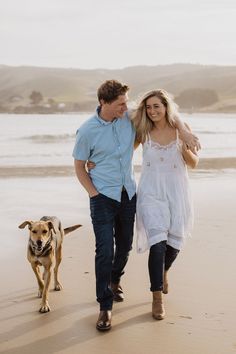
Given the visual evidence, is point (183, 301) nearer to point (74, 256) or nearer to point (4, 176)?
point (74, 256)

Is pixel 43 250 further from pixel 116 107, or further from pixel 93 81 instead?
pixel 93 81

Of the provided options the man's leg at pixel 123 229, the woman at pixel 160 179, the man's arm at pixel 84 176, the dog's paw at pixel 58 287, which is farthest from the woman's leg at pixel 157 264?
the dog's paw at pixel 58 287

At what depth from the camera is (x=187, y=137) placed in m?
4.97

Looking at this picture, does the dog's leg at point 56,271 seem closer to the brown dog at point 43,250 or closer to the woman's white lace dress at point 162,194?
the brown dog at point 43,250

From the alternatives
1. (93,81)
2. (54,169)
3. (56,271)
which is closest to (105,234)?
(56,271)

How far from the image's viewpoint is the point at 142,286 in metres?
5.75

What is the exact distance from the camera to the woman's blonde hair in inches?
196

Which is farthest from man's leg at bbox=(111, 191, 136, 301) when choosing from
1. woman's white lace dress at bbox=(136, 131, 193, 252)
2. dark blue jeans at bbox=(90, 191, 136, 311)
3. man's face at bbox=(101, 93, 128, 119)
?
man's face at bbox=(101, 93, 128, 119)

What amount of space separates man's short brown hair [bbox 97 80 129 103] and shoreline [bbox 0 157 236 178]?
9.59 m

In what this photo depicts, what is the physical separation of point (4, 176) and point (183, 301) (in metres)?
9.62

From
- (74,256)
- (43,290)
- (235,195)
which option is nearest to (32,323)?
(43,290)

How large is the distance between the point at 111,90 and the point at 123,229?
118cm

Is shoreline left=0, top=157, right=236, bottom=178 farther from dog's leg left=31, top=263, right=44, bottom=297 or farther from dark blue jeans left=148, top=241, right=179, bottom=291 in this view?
dark blue jeans left=148, top=241, right=179, bottom=291

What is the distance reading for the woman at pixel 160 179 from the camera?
4953 mm
